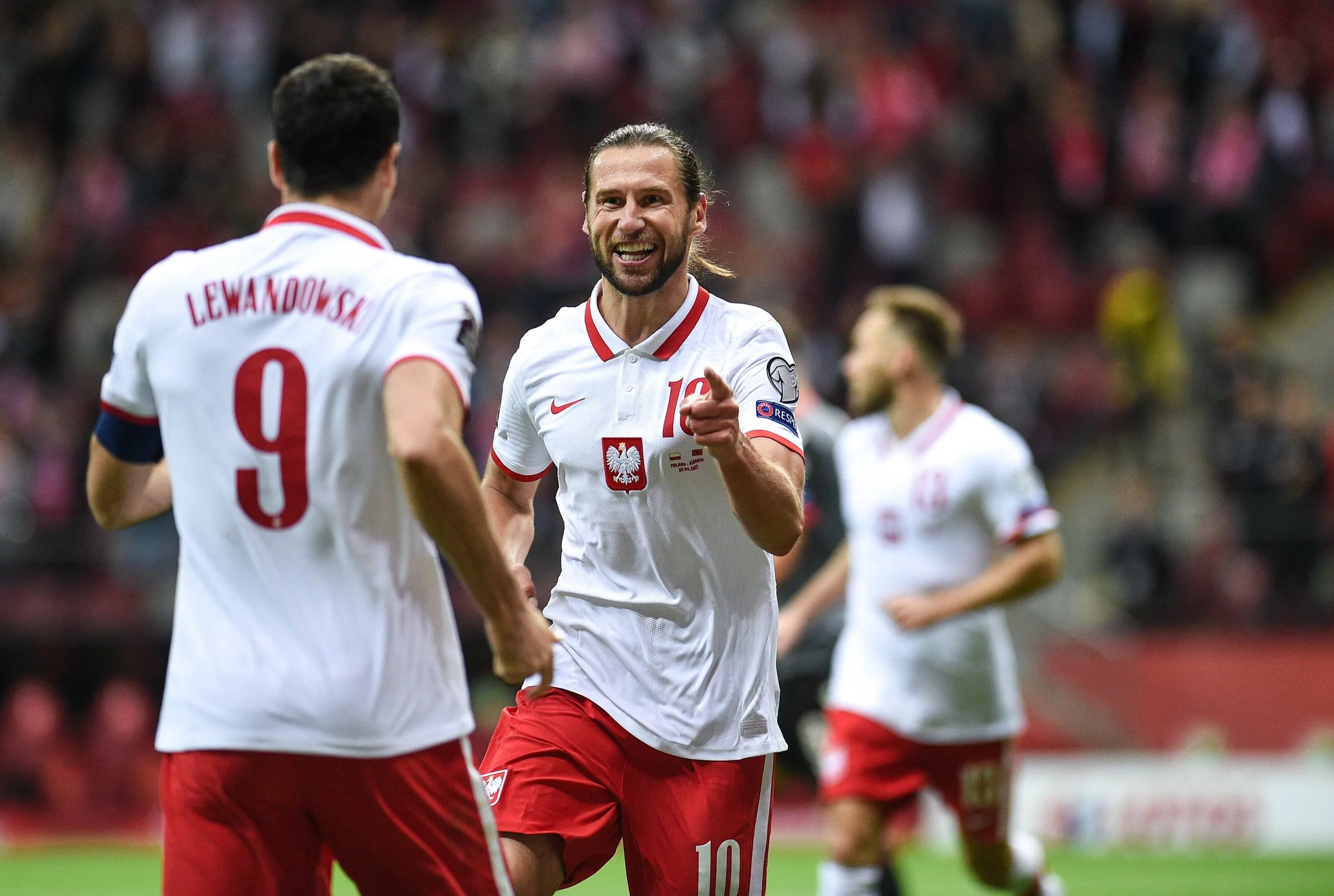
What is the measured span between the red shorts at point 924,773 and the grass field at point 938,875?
2645 millimetres

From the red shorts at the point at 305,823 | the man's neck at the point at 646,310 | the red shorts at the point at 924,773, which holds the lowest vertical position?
the red shorts at the point at 924,773

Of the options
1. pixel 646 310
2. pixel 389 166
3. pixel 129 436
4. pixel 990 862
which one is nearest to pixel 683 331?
pixel 646 310

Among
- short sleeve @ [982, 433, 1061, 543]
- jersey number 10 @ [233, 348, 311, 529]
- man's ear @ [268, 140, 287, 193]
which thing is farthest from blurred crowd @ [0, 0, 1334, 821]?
jersey number 10 @ [233, 348, 311, 529]

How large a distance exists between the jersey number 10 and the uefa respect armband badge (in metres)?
1.36

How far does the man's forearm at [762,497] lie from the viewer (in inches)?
159

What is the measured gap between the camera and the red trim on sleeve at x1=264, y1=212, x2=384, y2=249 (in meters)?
3.67

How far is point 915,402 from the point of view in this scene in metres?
7.57

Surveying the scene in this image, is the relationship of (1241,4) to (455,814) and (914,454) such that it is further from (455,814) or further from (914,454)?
(455,814)

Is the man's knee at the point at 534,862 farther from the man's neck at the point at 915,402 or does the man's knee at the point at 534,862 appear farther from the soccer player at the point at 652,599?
the man's neck at the point at 915,402

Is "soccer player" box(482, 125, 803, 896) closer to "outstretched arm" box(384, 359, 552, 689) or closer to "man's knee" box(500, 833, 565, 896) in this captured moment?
"man's knee" box(500, 833, 565, 896)

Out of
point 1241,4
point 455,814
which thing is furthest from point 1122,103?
point 455,814

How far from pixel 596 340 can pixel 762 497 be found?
878mm

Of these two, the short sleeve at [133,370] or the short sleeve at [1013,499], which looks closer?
the short sleeve at [133,370]

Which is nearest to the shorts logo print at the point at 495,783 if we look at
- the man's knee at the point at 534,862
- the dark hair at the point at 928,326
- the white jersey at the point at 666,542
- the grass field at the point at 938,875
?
the man's knee at the point at 534,862
